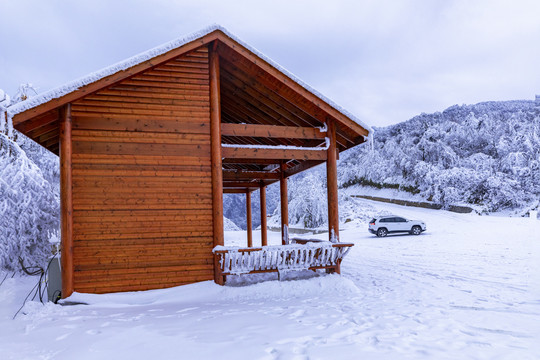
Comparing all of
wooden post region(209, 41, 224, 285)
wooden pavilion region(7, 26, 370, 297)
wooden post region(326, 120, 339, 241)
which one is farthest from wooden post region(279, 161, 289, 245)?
wooden post region(209, 41, 224, 285)

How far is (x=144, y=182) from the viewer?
8.45m

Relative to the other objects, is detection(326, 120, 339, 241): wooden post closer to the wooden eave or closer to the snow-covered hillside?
the wooden eave

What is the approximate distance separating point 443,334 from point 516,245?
1367 centimetres

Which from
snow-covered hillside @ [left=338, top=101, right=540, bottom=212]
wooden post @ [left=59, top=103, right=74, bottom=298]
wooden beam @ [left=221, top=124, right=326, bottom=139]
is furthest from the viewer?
snow-covered hillside @ [left=338, top=101, right=540, bottom=212]

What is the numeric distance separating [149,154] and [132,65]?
1.92 metres

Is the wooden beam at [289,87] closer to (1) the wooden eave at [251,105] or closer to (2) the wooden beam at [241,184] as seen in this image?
(1) the wooden eave at [251,105]

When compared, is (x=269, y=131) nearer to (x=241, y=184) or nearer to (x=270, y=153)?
(x=270, y=153)

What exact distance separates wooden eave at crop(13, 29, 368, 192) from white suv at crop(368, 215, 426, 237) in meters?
14.4

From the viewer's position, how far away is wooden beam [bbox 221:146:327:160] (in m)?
9.26

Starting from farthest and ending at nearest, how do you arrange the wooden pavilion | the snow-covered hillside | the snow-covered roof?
the snow-covered hillside, the wooden pavilion, the snow-covered roof

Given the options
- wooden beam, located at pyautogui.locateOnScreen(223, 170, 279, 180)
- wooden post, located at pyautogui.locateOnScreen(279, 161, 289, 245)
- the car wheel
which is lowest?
the car wheel

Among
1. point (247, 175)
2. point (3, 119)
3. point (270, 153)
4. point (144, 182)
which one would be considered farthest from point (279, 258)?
point (3, 119)

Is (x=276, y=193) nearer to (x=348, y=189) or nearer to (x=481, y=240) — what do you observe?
(x=348, y=189)

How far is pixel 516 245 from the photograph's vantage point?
16.4 metres
